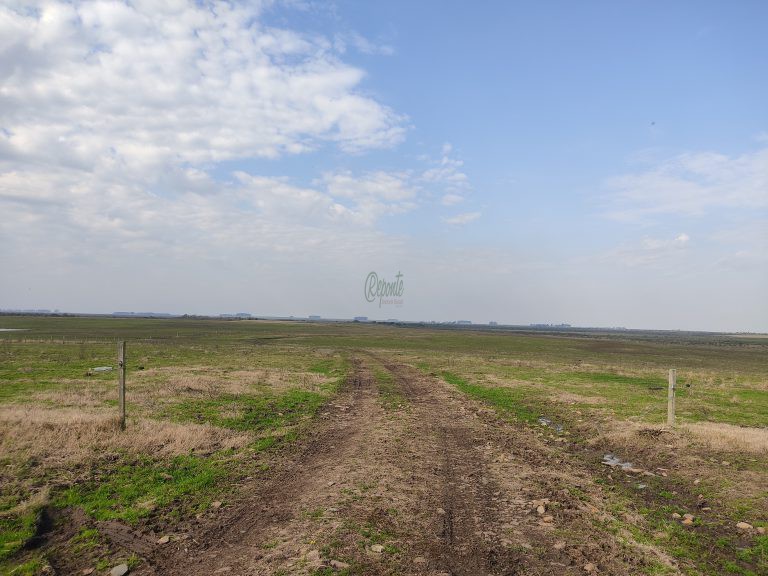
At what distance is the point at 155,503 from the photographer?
8453 millimetres

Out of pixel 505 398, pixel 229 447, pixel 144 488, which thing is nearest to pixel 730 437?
pixel 505 398

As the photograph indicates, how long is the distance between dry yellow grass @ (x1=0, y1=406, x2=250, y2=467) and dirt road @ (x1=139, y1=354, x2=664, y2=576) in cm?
302

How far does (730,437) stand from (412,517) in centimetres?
1148

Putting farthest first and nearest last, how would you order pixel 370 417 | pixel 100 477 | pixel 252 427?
pixel 370 417, pixel 252 427, pixel 100 477

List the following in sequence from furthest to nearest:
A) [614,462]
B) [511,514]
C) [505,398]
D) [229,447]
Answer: [505,398], [229,447], [614,462], [511,514]

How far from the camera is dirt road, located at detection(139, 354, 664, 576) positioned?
633cm

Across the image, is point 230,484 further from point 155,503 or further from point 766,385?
point 766,385

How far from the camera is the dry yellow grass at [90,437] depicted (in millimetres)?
10781

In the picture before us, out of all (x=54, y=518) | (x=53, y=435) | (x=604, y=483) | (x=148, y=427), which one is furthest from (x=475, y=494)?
(x=53, y=435)

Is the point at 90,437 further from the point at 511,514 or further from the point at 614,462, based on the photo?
the point at 614,462

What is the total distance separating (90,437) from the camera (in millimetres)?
12047

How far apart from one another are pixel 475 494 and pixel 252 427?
8.63 m

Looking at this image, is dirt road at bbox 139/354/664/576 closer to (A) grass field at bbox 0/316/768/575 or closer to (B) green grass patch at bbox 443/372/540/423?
(A) grass field at bbox 0/316/768/575

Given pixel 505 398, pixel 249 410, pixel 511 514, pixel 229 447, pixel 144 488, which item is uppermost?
pixel 511 514
